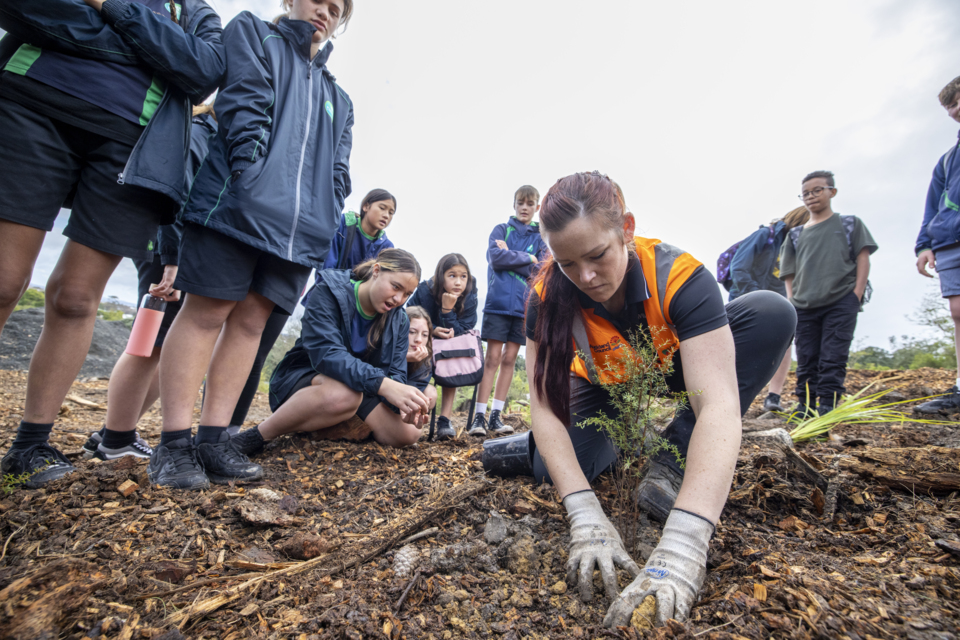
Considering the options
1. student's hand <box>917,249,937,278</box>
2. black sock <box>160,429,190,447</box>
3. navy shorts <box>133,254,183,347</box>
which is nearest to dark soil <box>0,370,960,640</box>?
black sock <box>160,429,190,447</box>

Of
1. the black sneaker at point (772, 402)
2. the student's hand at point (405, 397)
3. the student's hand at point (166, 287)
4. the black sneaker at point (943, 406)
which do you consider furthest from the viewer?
the black sneaker at point (772, 402)

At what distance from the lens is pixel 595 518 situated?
5.19 ft

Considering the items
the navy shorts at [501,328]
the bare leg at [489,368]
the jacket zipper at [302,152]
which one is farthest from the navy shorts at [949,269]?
the jacket zipper at [302,152]

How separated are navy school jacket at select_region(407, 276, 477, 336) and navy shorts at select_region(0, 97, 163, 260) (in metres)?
2.61

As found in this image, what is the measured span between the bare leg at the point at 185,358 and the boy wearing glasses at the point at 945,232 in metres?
4.61

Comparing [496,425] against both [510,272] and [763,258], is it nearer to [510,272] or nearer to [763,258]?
[510,272]

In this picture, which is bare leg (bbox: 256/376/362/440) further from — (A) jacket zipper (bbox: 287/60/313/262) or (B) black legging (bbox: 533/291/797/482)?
(B) black legging (bbox: 533/291/797/482)

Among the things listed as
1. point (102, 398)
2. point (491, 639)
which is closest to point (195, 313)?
point (491, 639)

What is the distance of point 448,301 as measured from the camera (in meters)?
4.30

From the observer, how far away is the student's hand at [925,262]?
11.6 feet

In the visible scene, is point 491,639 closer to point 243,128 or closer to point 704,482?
point 704,482

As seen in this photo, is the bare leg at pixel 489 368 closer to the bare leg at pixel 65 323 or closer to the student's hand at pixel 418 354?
the student's hand at pixel 418 354

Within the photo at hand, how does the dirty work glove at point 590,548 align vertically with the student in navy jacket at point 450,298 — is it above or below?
below

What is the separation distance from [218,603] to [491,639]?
2.43ft
